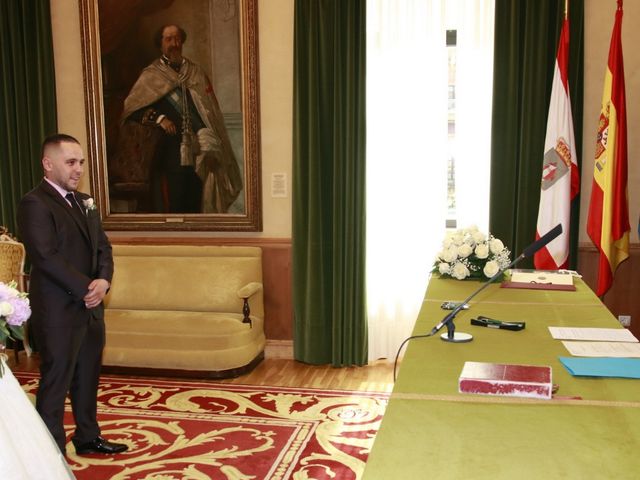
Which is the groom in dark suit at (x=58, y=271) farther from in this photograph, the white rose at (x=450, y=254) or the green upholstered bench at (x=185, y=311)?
the white rose at (x=450, y=254)

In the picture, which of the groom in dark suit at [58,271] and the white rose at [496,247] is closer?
the groom in dark suit at [58,271]

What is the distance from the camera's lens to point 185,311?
18.4ft

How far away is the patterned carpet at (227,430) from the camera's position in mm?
3479

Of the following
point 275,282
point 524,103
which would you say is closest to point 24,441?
point 275,282

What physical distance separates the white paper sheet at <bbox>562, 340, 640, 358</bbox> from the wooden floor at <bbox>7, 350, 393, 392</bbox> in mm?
2537

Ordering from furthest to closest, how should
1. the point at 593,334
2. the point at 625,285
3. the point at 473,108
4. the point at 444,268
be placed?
the point at 473,108, the point at 625,285, the point at 444,268, the point at 593,334

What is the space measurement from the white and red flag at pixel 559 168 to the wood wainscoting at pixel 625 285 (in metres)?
0.52

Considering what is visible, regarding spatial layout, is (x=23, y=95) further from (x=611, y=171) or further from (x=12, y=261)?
(x=611, y=171)

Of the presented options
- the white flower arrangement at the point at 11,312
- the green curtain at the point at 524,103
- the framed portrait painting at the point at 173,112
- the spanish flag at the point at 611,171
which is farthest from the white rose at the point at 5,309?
the spanish flag at the point at 611,171

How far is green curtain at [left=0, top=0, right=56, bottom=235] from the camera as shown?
231 inches

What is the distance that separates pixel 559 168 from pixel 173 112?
11.2 ft

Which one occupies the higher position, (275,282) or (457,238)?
(457,238)

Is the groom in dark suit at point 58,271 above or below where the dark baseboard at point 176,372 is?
above

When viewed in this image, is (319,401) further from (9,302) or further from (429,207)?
(9,302)
